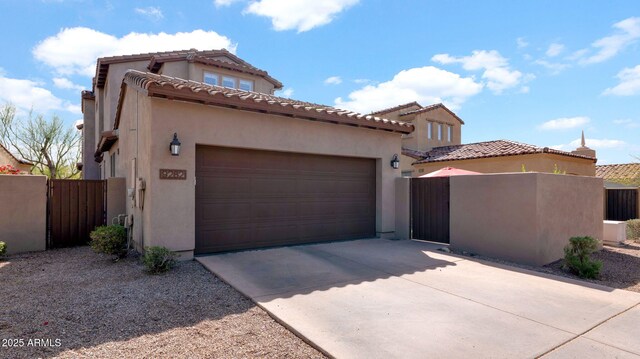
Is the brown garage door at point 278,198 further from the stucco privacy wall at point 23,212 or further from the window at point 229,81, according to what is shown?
the window at point 229,81

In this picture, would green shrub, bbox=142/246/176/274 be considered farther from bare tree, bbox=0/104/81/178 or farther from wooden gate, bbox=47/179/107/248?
bare tree, bbox=0/104/81/178

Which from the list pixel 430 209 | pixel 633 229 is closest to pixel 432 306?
pixel 430 209

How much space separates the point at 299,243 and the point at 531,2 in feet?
30.2

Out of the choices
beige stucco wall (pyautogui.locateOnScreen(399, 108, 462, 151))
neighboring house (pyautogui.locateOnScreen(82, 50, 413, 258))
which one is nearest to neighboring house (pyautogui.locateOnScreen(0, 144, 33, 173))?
neighboring house (pyautogui.locateOnScreen(82, 50, 413, 258))

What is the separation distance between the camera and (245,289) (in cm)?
548

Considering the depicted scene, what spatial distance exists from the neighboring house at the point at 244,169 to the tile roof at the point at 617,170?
23.0 m

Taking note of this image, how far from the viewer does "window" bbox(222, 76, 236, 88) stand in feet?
58.5

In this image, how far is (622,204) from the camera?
584 inches

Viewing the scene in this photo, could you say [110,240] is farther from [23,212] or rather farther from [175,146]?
[23,212]

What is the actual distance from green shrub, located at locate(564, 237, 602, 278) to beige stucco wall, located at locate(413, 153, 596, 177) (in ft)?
35.4

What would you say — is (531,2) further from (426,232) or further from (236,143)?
(236,143)

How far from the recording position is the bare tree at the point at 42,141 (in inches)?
1051

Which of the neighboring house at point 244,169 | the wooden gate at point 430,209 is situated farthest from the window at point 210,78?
the wooden gate at point 430,209

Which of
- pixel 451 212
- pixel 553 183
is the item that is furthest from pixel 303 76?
pixel 553 183
